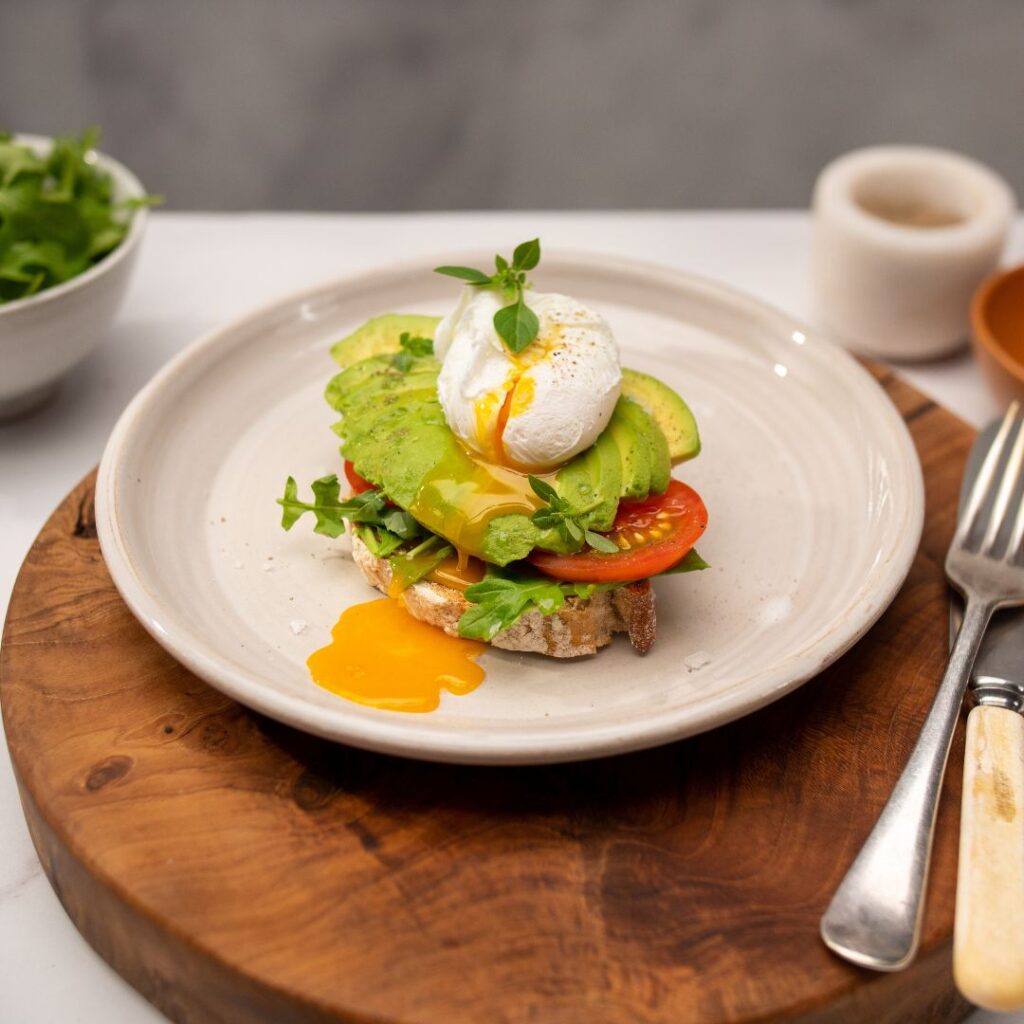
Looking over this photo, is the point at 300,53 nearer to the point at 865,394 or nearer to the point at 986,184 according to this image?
the point at 986,184

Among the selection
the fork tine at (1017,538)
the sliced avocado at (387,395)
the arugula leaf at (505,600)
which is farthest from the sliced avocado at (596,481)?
the fork tine at (1017,538)

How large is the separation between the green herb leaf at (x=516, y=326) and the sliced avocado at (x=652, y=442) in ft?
0.79

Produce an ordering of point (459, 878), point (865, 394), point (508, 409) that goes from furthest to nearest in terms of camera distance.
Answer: point (865, 394), point (508, 409), point (459, 878)

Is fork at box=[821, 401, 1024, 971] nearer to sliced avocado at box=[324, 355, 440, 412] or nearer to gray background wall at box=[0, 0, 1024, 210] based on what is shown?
sliced avocado at box=[324, 355, 440, 412]

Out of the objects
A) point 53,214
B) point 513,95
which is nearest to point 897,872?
point 53,214

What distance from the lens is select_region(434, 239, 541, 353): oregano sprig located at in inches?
87.5

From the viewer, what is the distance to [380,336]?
8.71 ft

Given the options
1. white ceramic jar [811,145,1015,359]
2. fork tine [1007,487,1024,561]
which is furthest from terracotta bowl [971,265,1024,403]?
fork tine [1007,487,1024,561]

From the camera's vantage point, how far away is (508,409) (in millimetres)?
2201

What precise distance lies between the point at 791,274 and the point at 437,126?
2579 mm

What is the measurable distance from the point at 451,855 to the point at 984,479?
4.70 feet

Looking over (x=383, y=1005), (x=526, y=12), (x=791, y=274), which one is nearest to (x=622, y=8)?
(x=526, y=12)

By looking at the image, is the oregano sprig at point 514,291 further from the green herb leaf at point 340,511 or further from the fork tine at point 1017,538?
the fork tine at point 1017,538

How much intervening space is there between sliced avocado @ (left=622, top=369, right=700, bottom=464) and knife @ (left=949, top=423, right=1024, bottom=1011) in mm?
601
